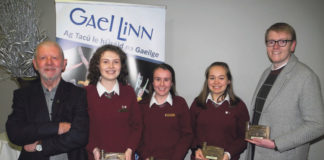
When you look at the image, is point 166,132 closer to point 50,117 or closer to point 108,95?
point 108,95

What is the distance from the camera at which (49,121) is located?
2.07 metres

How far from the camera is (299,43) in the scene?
3365 mm

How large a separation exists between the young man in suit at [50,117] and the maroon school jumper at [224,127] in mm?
1318

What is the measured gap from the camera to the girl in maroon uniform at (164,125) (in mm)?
2531

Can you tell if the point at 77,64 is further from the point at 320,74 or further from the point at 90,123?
the point at 320,74

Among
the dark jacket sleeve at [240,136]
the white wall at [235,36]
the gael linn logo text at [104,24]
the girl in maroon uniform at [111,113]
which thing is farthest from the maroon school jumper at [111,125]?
the white wall at [235,36]

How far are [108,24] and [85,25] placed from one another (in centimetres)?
Result: 35

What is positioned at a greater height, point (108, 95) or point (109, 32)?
point (109, 32)

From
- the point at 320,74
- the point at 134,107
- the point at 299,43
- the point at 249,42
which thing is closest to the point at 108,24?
the point at 134,107

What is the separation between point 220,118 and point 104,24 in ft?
7.09

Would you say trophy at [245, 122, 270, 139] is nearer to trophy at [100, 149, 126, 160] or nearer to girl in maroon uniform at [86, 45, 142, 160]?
girl in maroon uniform at [86, 45, 142, 160]

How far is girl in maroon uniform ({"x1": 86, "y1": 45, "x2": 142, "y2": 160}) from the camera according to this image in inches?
92.3

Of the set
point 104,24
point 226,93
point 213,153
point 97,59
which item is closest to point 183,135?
point 213,153

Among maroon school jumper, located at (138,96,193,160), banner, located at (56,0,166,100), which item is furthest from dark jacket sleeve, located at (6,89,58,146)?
banner, located at (56,0,166,100)
